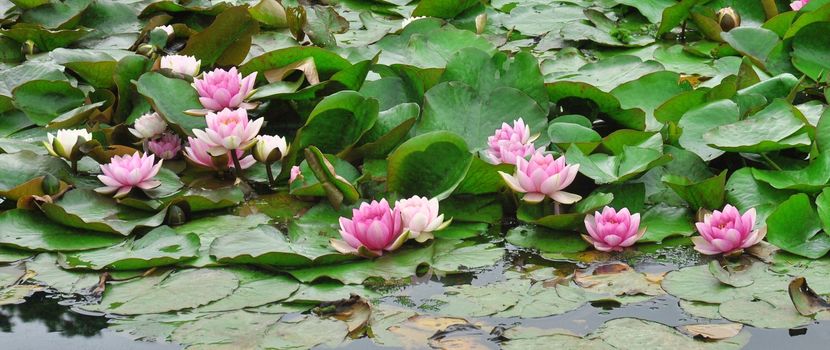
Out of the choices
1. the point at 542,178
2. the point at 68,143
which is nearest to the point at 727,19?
the point at 542,178

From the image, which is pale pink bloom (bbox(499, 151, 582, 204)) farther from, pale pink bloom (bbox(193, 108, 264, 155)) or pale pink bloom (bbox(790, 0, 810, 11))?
pale pink bloom (bbox(790, 0, 810, 11))

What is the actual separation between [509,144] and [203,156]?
1.06m

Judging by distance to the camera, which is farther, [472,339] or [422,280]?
[422,280]

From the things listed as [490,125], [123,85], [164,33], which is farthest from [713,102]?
[164,33]

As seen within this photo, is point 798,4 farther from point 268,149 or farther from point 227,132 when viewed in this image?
point 227,132

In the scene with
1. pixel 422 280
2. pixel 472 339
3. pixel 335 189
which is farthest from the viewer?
pixel 335 189

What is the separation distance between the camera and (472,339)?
2.42m

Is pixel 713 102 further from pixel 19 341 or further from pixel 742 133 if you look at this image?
pixel 19 341

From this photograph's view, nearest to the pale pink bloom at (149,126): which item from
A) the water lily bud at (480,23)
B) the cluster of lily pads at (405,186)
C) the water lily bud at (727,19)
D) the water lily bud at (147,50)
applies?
the cluster of lily pads at (405,186)

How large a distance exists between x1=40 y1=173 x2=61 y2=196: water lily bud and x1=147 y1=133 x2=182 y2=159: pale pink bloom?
444 millimetres

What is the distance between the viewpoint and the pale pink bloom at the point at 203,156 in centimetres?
340

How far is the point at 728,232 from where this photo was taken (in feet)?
9.01

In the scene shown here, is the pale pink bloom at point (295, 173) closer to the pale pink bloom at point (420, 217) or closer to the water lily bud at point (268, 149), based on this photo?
the water lily bud at point (268, 149)

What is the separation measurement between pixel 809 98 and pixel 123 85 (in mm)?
2668
